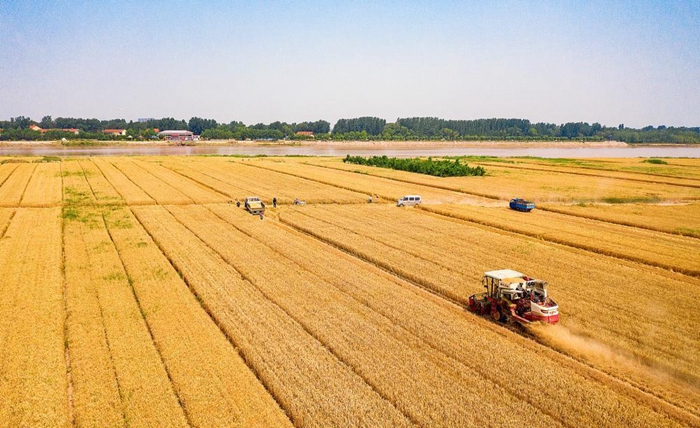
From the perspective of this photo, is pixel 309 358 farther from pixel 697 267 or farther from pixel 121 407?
pixel 697 267

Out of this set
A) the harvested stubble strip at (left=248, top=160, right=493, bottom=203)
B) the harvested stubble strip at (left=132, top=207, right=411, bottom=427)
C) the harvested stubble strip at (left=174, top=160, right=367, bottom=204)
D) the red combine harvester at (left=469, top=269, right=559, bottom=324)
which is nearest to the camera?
the harvested stubble strip at (left=132, top=207, right=411, bottom=427)

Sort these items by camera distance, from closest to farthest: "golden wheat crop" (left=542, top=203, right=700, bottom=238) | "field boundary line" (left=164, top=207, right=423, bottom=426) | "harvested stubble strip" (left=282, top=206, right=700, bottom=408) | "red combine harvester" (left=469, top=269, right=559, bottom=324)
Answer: "field boundary line" (left=164, top=207, right=423, bottom=426) → "harvested stubble strip" (left=282, top=206, right=700, bottom=408) → "red combine harvester" (left=469, top=269, right=559, bottom=324) → "golden wheat crop" (left=542, top=203, right=700, bottom=238)

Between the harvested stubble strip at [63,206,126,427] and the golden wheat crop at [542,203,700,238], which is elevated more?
the harvested stubble strip at [63,206,126,427]

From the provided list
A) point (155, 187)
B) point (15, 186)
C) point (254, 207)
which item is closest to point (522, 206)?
point (254, 207)

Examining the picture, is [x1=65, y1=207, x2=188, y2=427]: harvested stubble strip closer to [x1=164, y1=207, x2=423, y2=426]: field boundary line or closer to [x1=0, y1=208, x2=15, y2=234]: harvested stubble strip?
[x1=164, y1=207, x2=423, y2=426]: field boundary line

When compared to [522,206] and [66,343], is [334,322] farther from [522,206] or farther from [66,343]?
[522,206]

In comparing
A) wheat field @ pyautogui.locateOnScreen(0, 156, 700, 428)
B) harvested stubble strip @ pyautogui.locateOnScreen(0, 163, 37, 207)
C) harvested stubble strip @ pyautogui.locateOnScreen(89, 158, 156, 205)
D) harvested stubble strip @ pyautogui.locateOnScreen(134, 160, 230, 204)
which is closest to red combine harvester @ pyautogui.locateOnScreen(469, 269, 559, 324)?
wheat field @ pyautogui.locateOnScreen(0, 156, 700, 428)
